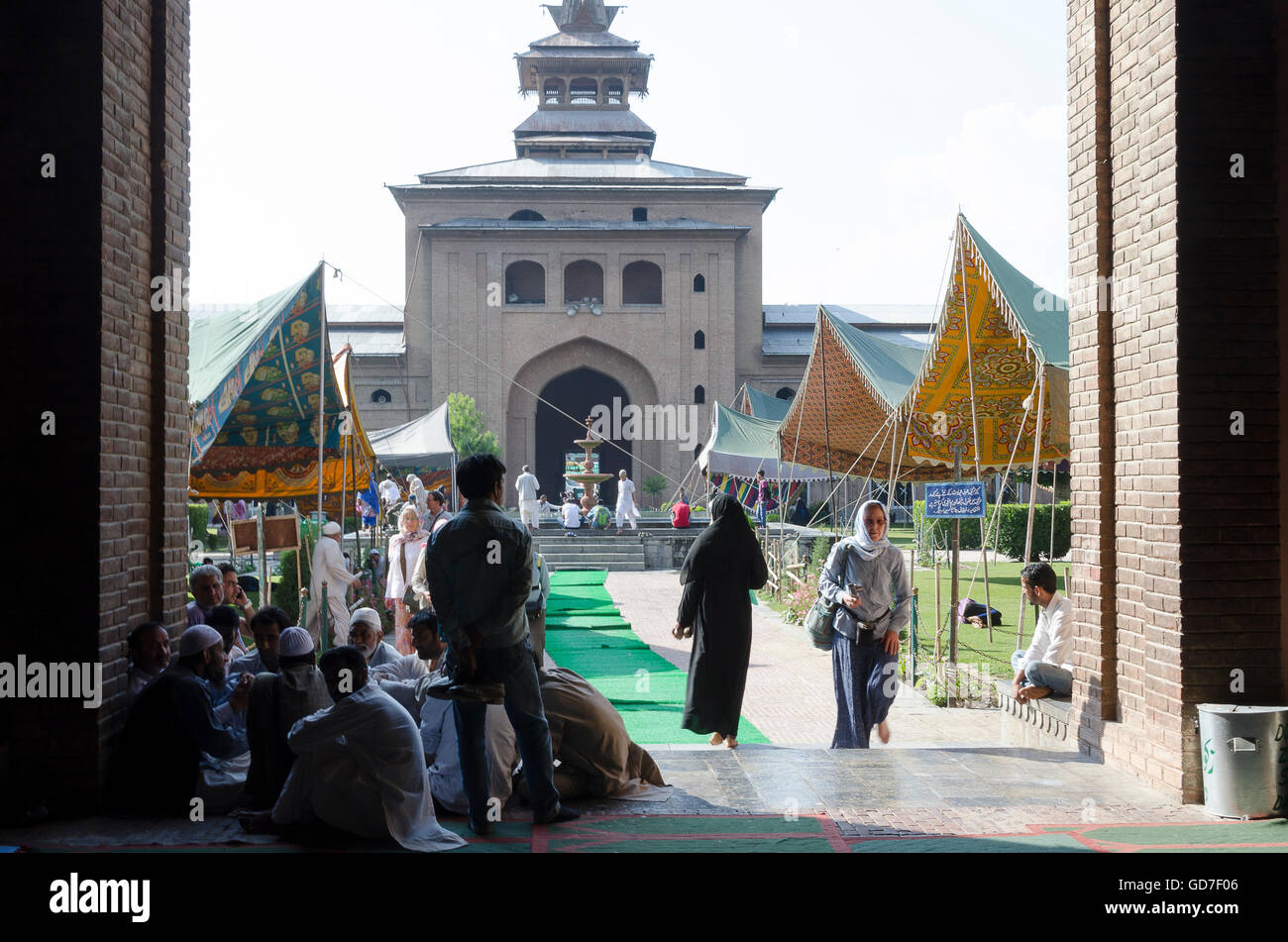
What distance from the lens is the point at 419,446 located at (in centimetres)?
1909

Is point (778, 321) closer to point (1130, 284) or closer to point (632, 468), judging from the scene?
point (632, 468)

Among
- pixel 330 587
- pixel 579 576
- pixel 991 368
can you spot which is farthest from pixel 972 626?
pixel 579 576

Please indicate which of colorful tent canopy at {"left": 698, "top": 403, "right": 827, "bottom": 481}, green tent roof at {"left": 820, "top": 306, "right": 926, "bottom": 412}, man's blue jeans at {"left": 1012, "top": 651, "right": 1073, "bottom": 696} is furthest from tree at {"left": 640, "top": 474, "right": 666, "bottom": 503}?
A: man's blue jeans at {"left": 1012, "top": 651, "right": 1073, "bottom": 696}

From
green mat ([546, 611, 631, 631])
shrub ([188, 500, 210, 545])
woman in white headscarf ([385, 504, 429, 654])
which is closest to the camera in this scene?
woman in white headscarf ([385, 504, 429, 654])

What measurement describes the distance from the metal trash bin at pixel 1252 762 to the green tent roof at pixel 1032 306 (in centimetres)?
453

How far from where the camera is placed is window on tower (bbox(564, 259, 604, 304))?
116 ft

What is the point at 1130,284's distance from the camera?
17.4 feet

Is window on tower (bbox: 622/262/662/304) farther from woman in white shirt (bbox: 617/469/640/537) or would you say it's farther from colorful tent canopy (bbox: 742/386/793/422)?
woman in white shirt (bbox: 617/469/640/537)

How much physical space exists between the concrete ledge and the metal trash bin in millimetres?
1241

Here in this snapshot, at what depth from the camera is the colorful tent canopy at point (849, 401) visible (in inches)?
492

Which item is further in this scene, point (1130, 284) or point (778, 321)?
point (778, 321)

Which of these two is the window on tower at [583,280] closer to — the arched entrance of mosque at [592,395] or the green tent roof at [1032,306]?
the arched entrance of mosque at [592,395]
